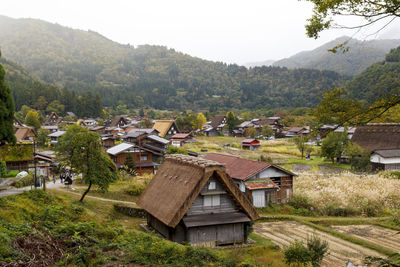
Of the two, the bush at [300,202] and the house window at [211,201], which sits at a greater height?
the house window at [211,201]

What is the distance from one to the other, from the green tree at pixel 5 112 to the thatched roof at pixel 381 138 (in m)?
40.7

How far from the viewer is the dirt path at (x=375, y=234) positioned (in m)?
17.1

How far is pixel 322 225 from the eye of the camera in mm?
20781

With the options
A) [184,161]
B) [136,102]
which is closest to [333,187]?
[184,161]

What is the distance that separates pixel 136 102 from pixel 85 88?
122ft

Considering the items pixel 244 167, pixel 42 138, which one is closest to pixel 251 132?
pixel 42 138

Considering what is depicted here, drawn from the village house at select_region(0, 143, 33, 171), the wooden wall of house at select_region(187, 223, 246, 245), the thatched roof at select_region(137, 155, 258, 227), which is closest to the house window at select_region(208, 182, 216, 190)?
the thatched roof at select_region(137, 155, 258, 227)

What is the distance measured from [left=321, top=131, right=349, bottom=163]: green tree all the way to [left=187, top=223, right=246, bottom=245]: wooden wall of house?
31.4 metres

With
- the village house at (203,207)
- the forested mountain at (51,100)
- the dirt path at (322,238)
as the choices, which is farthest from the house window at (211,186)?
the forested mountain at (51,100)

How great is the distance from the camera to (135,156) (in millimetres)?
34781

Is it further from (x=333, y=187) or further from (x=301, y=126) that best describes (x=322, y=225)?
(x=301, y=126)

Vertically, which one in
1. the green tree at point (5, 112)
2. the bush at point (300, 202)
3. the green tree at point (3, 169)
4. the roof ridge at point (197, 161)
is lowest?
the bush at point (300, 202)

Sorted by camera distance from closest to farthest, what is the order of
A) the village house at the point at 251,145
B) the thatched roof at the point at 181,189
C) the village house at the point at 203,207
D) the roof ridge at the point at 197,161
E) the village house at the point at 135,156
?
the thatched roof at the point at 181,189 → the village house at the point at 203,207 → the roof ridge at the point at 197,161 → the village house at the point at 135,156 → the village house at the point at 251,145

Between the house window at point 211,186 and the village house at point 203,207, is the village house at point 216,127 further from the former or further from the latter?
the house window at point 211,186
